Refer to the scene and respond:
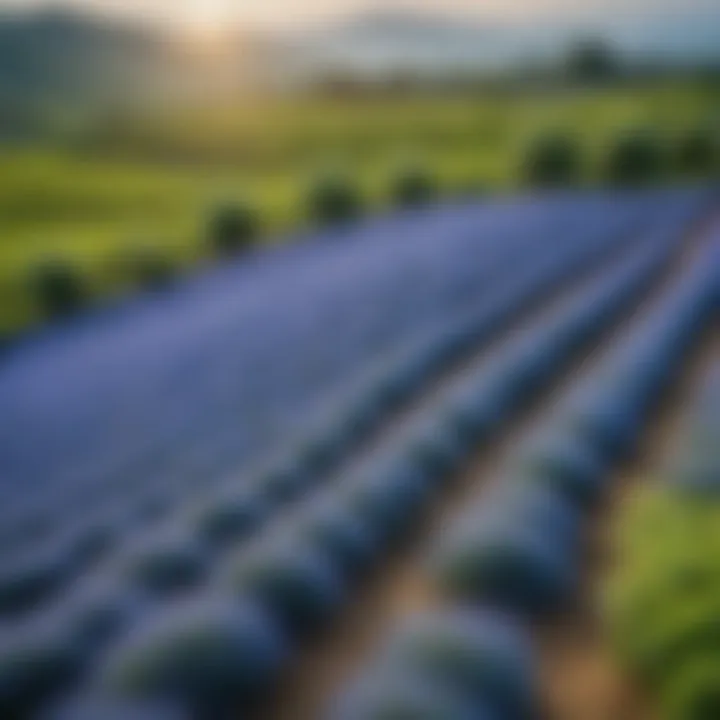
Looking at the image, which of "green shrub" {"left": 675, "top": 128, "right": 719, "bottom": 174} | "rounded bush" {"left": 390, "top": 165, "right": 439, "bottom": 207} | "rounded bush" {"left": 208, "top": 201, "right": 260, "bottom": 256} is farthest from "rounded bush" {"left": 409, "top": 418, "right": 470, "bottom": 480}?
"green shrub" {"left": 675, "top": 128, "right": 719, "bottom": 174}

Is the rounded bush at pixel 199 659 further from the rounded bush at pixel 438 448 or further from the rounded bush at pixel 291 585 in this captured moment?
the rounded bush at pixel 438 448

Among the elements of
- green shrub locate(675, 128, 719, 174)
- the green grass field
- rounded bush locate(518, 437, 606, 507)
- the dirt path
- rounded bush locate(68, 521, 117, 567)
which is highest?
the green grass field

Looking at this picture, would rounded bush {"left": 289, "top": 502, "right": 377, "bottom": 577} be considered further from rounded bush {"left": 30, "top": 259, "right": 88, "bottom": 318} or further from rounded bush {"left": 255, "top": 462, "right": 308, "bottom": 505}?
rounded bush {"left": 30, "top": 259, "right": 88, "bottom": 318}

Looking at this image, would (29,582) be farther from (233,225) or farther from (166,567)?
(233,225)

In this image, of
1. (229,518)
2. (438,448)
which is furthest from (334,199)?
(229,518)

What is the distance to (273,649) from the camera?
3070 mm

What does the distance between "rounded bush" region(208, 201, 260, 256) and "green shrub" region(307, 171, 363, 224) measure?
21 cm

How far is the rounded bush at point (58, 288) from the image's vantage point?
147 inches

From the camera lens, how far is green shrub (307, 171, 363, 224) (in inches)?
152

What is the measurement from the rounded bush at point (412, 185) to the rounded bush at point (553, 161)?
1.12ft

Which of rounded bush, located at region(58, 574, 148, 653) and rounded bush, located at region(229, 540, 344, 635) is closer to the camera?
rounded bush, located at region(58, 574, 148, 653)

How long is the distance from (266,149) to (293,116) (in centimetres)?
14

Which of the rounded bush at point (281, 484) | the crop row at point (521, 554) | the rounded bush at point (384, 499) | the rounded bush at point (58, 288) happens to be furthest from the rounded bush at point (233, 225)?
the crop row at point (521, 554)

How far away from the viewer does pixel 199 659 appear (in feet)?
9.48
